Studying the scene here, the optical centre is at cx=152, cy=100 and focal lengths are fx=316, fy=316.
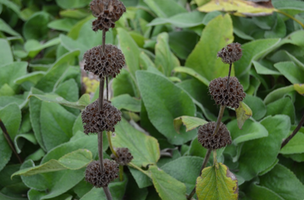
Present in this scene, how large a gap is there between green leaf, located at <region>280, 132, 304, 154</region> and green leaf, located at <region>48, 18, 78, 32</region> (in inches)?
62.2

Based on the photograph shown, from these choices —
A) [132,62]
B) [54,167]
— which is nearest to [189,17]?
[132,62]

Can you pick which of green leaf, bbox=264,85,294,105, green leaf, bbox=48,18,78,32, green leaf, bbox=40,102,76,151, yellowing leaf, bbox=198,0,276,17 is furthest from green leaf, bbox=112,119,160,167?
green leaf, bbox=48,18,78,32

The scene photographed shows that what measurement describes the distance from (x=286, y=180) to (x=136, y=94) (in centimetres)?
74

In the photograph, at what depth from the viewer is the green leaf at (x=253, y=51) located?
1.43m

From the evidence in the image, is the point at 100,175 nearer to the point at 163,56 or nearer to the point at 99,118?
the point at 99,118

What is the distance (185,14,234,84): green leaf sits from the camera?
149cm

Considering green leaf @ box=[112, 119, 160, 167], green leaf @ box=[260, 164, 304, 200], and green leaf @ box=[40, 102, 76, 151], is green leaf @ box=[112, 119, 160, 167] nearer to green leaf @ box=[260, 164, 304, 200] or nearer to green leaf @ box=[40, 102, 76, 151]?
green leaf @ box=[40, 102, 76, 151]

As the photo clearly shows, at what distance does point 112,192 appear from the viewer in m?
1.14

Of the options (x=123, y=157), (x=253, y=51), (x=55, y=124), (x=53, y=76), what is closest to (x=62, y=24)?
(x=53, y=76)

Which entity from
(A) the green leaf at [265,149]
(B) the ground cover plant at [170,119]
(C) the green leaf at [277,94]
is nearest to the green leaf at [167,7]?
(B) the ground cover plant at [170,119]

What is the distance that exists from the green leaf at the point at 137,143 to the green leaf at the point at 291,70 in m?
0.65

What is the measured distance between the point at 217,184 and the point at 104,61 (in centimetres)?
52

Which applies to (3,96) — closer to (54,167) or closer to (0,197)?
(0,197)

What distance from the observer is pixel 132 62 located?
59.3 inches
